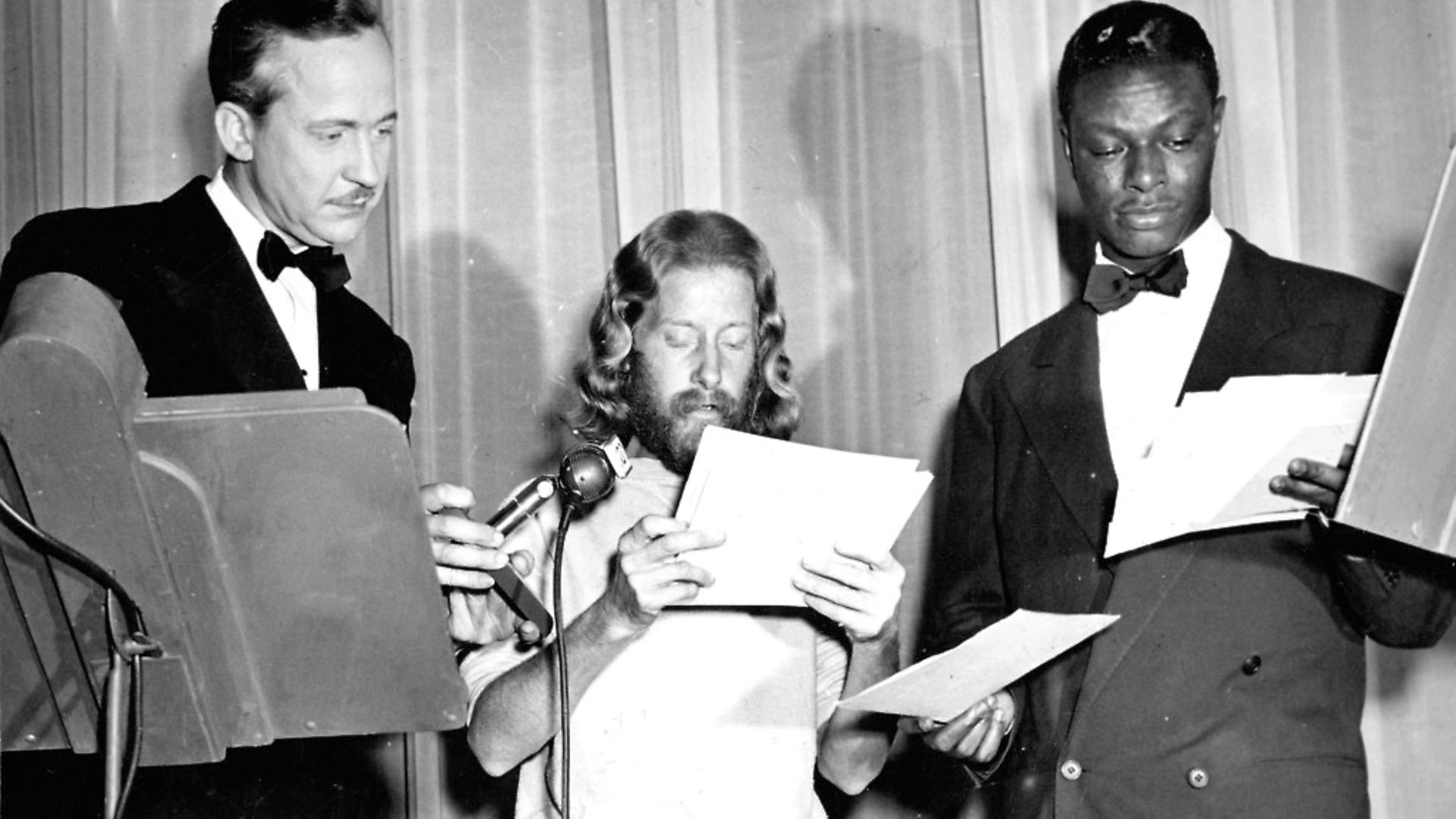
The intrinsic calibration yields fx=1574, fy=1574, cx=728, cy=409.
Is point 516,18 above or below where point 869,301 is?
above

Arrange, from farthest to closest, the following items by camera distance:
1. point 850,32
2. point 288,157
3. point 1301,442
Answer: point 850,32 → point 288,157 → point 1301,442

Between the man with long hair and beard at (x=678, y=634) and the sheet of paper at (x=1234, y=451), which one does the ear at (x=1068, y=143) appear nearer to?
the man with long hair and beard at (x=678, y=634)

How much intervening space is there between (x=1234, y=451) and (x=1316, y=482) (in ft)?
0.38

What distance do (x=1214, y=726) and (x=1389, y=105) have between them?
1.83 meters

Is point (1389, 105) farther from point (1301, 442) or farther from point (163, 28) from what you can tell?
point (163, 28)

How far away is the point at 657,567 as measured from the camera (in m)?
2.32

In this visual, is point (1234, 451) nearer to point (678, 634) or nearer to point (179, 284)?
point (678, 634)

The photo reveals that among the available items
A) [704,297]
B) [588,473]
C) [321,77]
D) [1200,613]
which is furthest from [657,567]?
[321,77]

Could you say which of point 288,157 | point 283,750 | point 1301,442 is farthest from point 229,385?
point 1301,442

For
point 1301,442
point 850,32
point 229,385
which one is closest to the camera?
point 1301,442

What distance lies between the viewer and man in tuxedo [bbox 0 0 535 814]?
233 centimetres

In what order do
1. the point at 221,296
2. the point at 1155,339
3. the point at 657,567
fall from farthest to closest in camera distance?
the point at 1155,339 → the point at 221,296 → the point at 657,567

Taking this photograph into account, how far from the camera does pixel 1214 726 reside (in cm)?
237

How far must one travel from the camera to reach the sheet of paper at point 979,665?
2.16m
